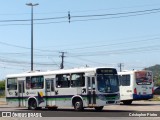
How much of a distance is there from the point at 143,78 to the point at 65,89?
9.97 m

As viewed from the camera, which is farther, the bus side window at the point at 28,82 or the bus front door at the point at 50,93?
the bus side window at the point at 28,82

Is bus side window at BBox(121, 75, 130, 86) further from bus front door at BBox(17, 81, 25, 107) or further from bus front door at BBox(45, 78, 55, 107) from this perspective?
bus front door at BBox(17, 81, 25, 107)

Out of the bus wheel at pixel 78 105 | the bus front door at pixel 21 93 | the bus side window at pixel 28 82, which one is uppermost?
the bus side window at pixel 28 82

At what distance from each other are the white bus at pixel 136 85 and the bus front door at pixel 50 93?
825cm

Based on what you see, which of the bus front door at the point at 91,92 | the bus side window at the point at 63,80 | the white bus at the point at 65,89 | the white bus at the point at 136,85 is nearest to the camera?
the bus front door at the point at 91,92

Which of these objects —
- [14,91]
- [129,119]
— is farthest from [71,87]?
[129,119]

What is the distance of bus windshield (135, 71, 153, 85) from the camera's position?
1394 inches

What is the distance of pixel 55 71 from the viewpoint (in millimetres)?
29078

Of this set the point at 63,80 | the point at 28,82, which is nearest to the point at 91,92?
the point at 63,80

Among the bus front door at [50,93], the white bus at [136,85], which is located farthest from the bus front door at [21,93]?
the white bus at [136,85]

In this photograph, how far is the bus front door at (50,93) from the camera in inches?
1141

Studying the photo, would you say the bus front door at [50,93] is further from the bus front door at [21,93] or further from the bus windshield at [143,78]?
the bus windshield at [143,78]

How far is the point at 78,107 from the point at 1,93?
60.5 metres

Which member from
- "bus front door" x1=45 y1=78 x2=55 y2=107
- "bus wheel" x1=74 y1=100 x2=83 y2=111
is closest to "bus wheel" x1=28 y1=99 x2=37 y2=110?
"bus front door" x1=45 y1=78 x2=55 y2=107
